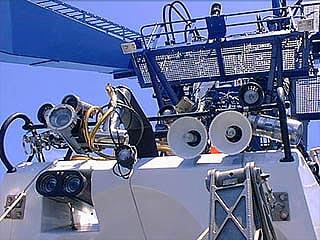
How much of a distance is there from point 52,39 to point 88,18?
571 mm

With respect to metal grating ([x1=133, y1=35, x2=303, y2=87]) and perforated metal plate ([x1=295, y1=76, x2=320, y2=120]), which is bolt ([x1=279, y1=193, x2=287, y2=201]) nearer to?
metal grating ([x1=133, y1=35, x2=303, y2=87])

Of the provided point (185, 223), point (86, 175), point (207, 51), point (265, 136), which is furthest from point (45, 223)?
point (207, 51)

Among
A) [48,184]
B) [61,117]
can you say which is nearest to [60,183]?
[48,184]

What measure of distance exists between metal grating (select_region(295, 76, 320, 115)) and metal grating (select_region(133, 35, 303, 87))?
0.31 metres

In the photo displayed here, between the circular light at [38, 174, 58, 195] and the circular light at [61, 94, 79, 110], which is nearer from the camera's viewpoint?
the circular light at [38, 174, 58, 195]

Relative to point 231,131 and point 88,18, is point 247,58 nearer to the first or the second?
point 231,131

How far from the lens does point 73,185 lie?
2209 mm

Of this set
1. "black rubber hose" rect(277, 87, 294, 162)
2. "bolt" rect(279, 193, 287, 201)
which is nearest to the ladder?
"black rubber hose" rect(277, 87, 294, 162)

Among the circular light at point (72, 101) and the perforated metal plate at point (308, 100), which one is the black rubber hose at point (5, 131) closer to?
the circular light at point (72, 101)

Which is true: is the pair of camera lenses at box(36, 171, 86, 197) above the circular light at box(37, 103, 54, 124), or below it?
below

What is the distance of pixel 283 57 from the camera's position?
328 cm

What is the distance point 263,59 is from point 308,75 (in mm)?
331

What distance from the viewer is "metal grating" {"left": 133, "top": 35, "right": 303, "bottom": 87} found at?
328 centimetres

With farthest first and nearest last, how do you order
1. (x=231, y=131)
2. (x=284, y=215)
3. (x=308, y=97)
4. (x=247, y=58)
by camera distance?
(x=308, y=97)
(x=247, y=58)
(x=231, y=131)
(x=284, y=215)
